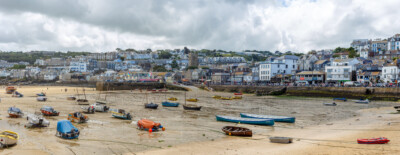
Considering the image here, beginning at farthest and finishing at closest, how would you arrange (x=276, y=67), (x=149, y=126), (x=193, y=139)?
(x=276, y=67) < (x=149, y=126) < (x=193, y=139)

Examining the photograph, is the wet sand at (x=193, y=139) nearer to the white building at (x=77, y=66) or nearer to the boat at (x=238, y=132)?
the boat at (x=238, y=132)

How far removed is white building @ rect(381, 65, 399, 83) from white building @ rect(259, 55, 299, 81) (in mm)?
31802

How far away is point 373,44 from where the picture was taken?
5256 inches

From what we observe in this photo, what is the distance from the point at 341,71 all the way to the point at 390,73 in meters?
11.8

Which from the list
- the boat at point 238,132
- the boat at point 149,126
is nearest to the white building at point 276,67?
the boat at point 238,132

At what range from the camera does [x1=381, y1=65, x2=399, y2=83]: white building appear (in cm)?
6802

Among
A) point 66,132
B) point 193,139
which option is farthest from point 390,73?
point 66,132

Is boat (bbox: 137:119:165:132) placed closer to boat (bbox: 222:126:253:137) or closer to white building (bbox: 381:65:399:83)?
boat (bbox: 222:126:253:137)

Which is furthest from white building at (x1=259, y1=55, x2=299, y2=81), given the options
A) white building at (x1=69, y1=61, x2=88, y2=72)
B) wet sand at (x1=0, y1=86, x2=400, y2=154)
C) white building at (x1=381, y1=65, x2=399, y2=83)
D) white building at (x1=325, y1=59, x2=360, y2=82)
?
white building at (x1=69, y1=61, x2=88, y2=72)

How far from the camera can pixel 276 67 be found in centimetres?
9619

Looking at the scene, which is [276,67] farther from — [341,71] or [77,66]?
[77,66]

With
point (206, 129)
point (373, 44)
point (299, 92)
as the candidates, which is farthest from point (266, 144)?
point (373, 44)

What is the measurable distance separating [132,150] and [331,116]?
85.8 feet

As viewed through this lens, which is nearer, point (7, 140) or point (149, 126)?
point (7, 140)
